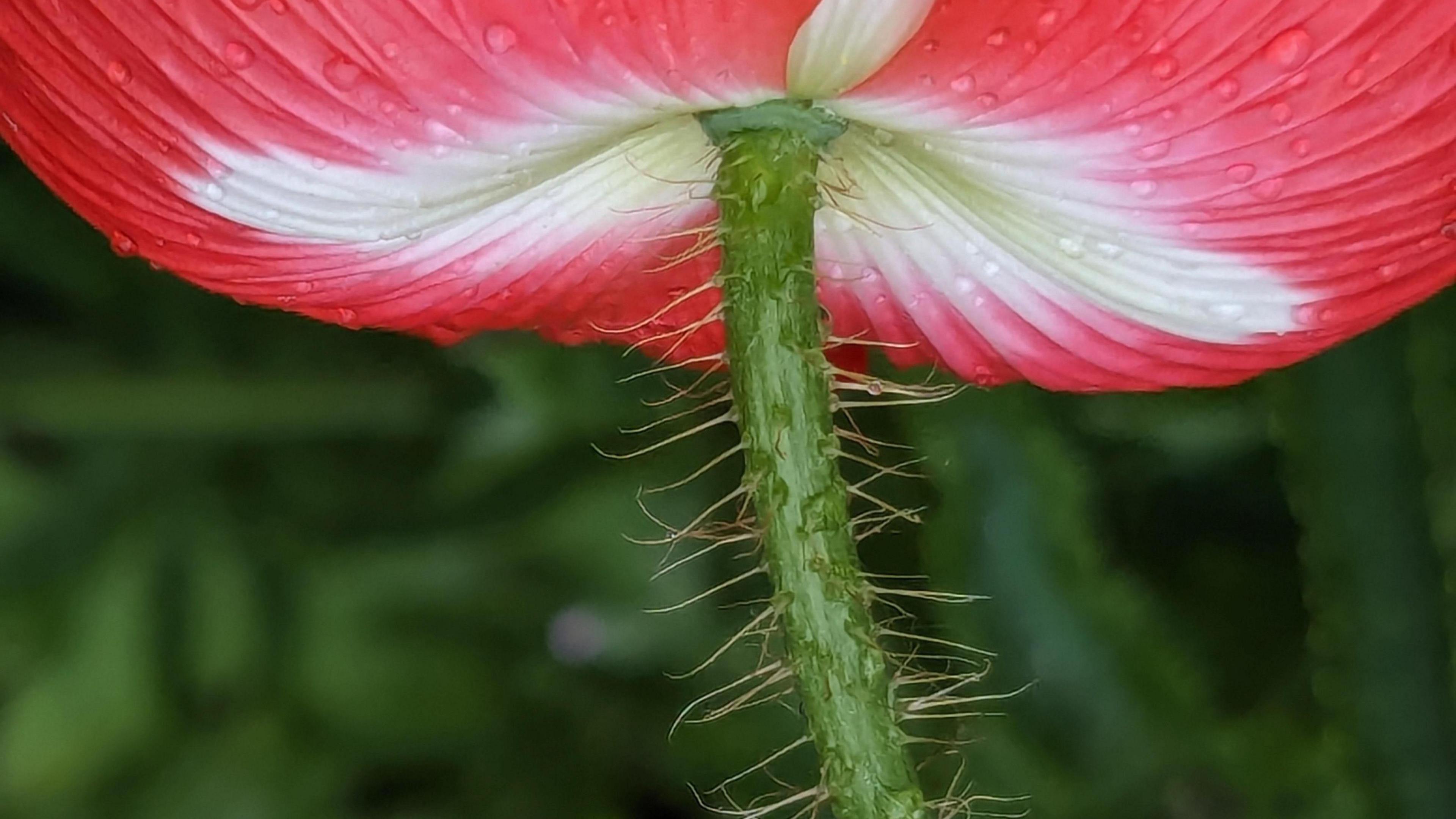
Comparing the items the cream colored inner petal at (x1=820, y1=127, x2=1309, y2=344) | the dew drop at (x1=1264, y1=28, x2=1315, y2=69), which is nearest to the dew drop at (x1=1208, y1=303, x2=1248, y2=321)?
the cream colored inner petal at (x1=820, y1=127, x2=1309, y2=344)

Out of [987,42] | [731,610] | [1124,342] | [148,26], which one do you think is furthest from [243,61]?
[731,610]

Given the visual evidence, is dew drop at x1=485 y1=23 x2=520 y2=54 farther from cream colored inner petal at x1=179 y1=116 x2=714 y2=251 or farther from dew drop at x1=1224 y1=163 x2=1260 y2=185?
dew drop at x1=1224 y1=163 x2=1260 y2=185

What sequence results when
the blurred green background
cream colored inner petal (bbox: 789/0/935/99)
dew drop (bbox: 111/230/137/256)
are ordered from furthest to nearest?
the blurred green background < dew drop (bbox: 111/230/137/256) < cream colored inner petal (bbox: 789/0/935/99)

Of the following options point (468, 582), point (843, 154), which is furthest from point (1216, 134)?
point (468, 582)

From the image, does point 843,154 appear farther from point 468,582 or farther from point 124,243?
point 468,582

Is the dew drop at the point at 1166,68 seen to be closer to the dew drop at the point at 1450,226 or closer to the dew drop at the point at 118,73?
the dew drop at the point at 1450,226
